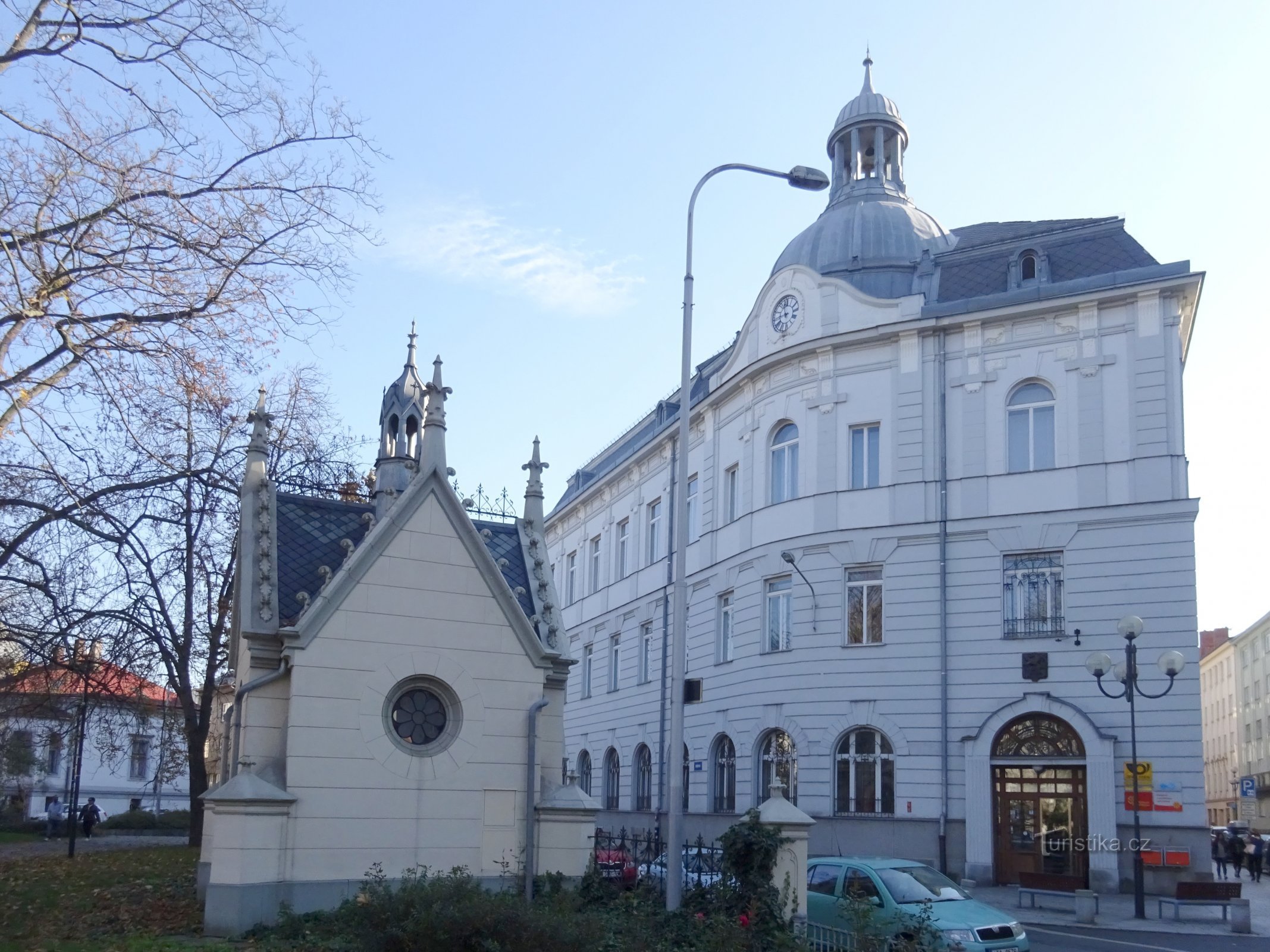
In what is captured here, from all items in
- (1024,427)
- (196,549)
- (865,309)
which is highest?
(865,309)

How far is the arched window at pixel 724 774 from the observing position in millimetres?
34750

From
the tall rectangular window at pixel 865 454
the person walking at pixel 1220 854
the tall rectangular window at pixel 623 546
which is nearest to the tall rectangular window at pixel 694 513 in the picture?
the tall rectangular window at pixel 623 546

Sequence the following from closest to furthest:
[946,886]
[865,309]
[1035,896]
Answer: [946,886], [1035,896], [865,309]

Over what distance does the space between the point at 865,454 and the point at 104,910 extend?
2124 cm

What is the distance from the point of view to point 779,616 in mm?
33438

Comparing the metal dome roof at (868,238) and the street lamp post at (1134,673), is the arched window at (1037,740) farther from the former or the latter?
the metal dome roof at (868,238)

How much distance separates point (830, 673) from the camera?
3130 cm

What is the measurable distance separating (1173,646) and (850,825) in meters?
8.31

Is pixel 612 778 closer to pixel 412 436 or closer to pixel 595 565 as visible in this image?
pixel 595 565

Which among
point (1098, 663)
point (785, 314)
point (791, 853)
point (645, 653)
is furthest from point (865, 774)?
point (791, 853)

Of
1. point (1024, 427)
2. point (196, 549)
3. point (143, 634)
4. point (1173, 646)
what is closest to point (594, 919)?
point (143, 634)

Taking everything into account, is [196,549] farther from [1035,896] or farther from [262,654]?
[1035,896]

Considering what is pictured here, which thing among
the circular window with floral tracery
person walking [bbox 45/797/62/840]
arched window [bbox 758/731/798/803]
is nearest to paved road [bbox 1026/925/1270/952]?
the circular window with floral tracery

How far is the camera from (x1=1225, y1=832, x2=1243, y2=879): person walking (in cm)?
3822
